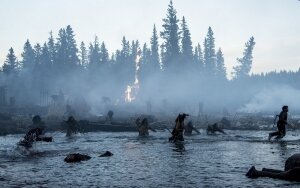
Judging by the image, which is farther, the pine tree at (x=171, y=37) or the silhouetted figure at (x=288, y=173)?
the pine tree at (x=171, y=37)

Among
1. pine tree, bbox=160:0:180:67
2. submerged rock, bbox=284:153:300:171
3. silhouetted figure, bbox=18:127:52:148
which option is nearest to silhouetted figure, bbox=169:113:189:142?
silhouetted figure, bbox=18:127:52:148

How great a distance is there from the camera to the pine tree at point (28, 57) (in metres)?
108

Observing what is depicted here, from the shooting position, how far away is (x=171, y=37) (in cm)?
8406

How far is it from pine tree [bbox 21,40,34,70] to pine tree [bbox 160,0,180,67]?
41319mm

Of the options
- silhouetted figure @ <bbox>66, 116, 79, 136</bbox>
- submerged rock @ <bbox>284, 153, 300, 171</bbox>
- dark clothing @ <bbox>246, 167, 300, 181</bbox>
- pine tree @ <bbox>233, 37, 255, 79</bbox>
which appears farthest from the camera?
pine tree @ <bbox>233, 37, 255, 79</bbox>

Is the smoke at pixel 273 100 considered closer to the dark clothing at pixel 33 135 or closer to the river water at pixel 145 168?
the dark clothing at pixel 33 135

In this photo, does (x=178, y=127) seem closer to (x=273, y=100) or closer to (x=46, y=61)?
(x=46, y=61)

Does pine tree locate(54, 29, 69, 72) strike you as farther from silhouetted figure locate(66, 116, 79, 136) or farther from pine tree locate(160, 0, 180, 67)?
silhouetted figure locate(66, 116, 79, 136)

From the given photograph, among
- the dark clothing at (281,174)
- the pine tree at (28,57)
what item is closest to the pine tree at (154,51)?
the pine tree at (28,57)

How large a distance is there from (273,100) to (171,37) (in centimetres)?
3596

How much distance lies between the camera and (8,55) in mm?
99812

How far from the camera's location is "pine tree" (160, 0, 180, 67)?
8412 centimetres

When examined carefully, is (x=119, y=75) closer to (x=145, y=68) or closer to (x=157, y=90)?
(x=145, y=68)

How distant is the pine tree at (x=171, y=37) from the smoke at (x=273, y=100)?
870 inches
